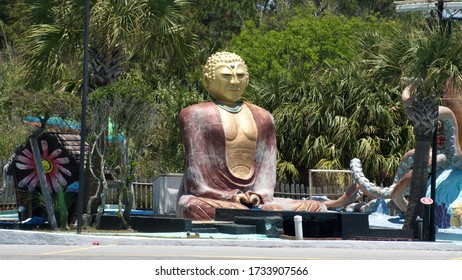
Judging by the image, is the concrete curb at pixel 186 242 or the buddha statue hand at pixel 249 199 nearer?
the concrete curb at pixel 186 242

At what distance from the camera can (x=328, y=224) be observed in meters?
25.2

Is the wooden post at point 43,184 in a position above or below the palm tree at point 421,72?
below

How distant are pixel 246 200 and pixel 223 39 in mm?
31756

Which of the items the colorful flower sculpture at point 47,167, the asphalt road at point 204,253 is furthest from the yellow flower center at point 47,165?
the asphalt road at point 204,253

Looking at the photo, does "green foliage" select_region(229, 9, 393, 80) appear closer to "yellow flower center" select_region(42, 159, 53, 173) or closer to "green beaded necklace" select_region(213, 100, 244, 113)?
"green beaded necklace" select_region(213, 100, 244, 113)

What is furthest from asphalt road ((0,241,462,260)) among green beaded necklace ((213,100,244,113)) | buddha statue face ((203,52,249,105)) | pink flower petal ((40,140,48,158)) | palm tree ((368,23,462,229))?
buddha statue face ((203,52,249,105))

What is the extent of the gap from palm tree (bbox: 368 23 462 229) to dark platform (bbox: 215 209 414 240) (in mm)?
1248

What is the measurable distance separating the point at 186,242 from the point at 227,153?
628 cm

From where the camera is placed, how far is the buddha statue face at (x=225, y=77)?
2844 cm

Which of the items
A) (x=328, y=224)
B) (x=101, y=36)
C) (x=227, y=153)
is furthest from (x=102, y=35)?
(x=328, y=224)

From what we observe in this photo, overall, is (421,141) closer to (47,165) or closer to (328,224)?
(328,224)

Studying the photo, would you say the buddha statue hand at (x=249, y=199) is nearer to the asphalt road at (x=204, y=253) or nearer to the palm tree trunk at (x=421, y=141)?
the palm tree trunk at (x=421, y=141)

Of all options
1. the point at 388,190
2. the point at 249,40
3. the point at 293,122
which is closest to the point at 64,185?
the point at 388,190

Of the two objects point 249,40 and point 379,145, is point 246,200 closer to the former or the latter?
point 379,145
